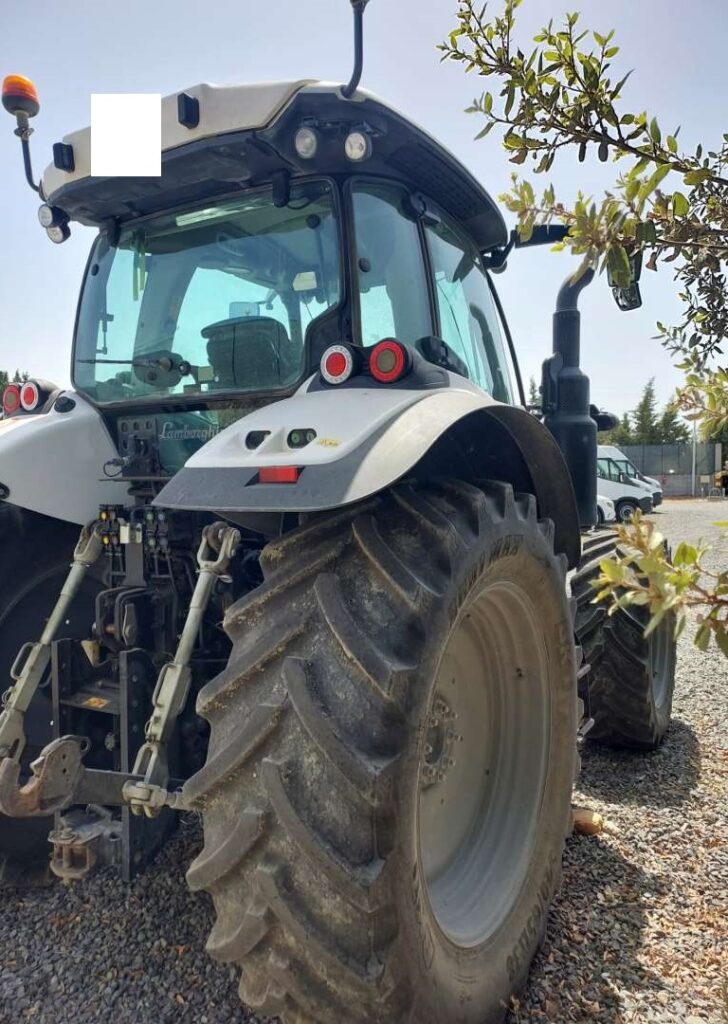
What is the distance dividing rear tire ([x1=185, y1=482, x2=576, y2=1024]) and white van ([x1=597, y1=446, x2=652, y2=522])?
21428 mm

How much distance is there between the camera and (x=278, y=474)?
171cm

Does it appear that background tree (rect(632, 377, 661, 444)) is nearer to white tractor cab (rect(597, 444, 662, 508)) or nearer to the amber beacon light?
white tractor cab (rect(597, 444, 662, 508))

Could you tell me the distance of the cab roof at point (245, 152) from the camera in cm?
217

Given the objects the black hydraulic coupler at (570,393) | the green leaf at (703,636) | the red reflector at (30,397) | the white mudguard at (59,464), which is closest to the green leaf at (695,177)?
the green leaf at (703,636)

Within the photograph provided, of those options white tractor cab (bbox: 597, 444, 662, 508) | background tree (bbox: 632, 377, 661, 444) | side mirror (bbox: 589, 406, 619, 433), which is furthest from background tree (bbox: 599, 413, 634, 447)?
side mirror (bbox: 589, 406, 619, 433)

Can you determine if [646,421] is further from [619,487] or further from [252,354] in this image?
[252,354]

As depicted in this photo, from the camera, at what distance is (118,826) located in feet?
7.14

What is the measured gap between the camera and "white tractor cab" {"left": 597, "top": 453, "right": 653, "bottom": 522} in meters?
22.6

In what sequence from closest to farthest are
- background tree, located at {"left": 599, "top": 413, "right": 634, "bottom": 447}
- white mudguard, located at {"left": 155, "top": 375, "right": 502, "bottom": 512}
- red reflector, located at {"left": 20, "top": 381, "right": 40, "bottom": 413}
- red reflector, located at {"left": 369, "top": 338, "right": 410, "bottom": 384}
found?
white mudguard, located at {"left": 155, "top": 375, "right": 502, "bottom": 512}
red reflector, located at {"left": 369, "top": 338, "right": 410, "bottom": 384}
red reflector, located at {"left": 20, "top": 381, "right": 40, "bottom": 413}
background tree, located at {"left": 599, "top": 413, "right": 634, "bottom": 447}

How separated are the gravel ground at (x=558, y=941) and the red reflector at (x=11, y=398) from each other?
1.79m

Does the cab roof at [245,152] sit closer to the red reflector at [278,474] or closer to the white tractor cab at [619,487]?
the red reflector at [278,474]

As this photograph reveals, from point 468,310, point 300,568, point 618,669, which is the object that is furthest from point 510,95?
point 618,669

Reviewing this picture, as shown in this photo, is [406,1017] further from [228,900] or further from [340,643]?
[340,643]

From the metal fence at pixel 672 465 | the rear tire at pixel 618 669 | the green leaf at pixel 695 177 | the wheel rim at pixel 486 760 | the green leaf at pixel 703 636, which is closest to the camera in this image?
the green leaf at pixel 703 636
